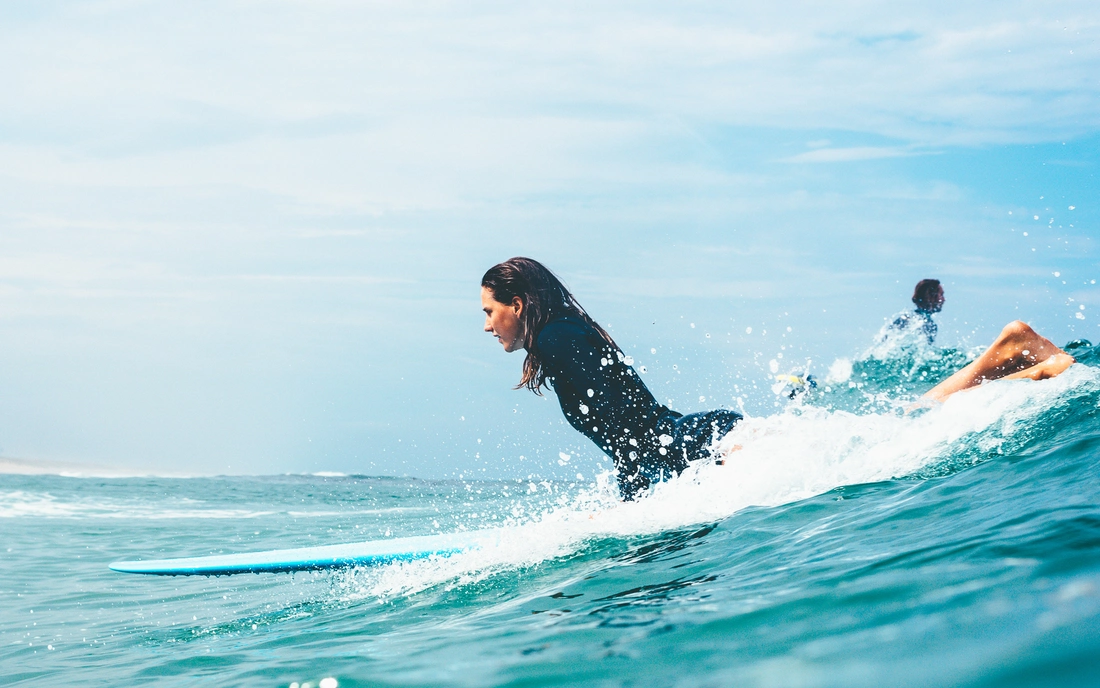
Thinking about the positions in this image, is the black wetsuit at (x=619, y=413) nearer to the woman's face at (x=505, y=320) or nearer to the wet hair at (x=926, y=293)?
the woman's face at (x=505, y=320)

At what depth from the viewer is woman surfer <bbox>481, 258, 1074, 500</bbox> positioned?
382 cm

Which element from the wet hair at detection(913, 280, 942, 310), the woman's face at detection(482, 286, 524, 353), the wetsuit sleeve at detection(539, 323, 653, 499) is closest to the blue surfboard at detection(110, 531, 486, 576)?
the wetsuit sleeve at detection(539, 323, 653, 499)

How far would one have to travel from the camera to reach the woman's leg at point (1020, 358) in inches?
192

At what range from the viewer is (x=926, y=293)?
1129 centimetres

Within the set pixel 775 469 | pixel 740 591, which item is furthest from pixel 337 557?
pixel 740 591

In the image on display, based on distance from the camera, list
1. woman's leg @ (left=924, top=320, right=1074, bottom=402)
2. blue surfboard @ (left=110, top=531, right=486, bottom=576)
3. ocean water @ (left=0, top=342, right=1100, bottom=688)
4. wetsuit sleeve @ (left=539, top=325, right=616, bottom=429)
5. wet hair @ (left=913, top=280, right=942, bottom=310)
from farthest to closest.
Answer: wet hair @ (left=913, top=280, right=942, bottom=310) → woman's leg @ (left=924, top=320, right=1074, bottom=402) → blue surfboard @ (left=110, top=531, right=486, bottom=576) → wetsuit sleeve @ (left=539, top=325, right=616, bottom=429) → ocean water @ (left=0, top=342, right=1100, bottom=688)

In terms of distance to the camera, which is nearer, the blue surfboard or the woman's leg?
the blue surfboard

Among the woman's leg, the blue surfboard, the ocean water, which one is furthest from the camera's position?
the woman's leg

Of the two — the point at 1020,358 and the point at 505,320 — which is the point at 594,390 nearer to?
the point at 505,320

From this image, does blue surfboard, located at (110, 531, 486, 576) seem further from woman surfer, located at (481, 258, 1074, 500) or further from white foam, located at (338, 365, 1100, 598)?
woman surfer, located at (481, 258, 1074, 500)

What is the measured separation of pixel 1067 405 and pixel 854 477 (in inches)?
49.2

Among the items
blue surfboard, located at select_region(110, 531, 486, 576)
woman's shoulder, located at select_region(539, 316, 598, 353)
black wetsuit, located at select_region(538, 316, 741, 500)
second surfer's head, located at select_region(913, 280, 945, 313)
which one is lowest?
blue surfboard, located at select_region(110, 531, 486, 576)

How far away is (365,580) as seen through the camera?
4.66 metres

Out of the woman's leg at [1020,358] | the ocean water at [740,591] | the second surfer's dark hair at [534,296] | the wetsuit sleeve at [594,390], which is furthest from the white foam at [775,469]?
the second surfer's dark hair at [534,296]
